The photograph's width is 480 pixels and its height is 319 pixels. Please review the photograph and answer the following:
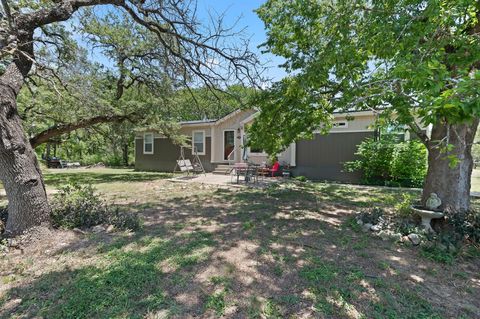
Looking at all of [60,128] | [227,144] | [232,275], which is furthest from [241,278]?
[227,144]

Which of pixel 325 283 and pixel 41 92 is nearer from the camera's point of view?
pixel 325 283

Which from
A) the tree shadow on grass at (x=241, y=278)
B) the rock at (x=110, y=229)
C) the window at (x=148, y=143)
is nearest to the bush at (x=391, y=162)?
the tree shadow on grass at (x=241, y=278)

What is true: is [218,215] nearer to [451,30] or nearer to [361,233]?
[361,233]

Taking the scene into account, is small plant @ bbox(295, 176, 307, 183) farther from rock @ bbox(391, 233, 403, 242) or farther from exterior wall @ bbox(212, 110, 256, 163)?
rock @ bbox(391, 233, 403, 242)

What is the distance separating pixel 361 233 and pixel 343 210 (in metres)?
1.65

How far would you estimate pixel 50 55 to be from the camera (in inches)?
241

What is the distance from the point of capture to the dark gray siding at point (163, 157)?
14.4 meters

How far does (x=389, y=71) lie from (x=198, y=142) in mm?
12168

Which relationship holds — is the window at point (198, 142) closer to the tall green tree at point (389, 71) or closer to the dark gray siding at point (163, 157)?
the dark gray siding at point (163, 157)

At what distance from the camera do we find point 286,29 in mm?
5766

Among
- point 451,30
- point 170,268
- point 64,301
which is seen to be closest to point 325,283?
point 170,268

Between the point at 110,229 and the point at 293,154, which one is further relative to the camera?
the point at 293,154

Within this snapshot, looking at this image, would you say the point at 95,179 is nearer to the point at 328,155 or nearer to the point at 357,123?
the point at 328,155

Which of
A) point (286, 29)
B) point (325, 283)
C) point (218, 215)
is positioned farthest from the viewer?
point (286, 29)
